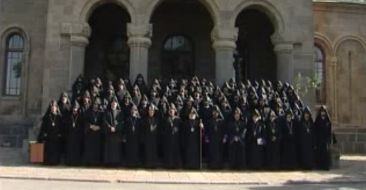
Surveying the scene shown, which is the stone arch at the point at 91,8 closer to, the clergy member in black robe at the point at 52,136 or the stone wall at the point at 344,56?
the clergy member in black robe at the point at 52,136

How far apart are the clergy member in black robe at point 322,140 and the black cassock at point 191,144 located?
339 cm

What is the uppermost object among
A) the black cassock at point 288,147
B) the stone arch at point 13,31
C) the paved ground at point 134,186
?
the stone arch at point 13,31

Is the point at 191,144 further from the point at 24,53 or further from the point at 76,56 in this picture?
the point at 24,53

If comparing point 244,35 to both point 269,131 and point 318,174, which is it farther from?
point 318,174

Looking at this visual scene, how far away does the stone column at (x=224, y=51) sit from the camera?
1795cm

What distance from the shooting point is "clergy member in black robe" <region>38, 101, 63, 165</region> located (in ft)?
48.0

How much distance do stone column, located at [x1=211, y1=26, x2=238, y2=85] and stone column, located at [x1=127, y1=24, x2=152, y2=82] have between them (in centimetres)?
228

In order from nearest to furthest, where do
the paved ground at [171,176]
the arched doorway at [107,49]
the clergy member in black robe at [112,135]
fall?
the paved ground at [171,176] < the clergy member in black robe at [112,135] < the arched doorway at [107,49]

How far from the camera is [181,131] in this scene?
48.8ft

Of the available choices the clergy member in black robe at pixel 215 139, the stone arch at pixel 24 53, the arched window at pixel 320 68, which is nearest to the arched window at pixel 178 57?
the stone arch at pixel 24 53

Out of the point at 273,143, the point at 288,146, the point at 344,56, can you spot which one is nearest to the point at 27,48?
the point at 273,143

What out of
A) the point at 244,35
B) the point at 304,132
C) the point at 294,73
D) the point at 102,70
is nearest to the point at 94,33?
the point at 102,70

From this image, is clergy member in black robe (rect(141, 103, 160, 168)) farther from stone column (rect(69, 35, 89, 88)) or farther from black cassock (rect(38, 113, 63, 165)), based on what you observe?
stone column (rect(69, 35, 89, 88))

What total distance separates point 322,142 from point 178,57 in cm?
755
